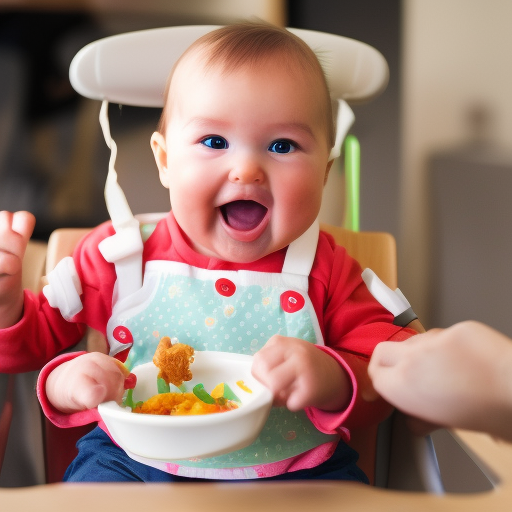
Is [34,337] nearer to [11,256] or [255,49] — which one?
[11,256]

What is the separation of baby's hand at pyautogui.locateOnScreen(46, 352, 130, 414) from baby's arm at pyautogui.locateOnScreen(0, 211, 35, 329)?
0.06m

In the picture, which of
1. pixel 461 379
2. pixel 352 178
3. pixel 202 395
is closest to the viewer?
pixel 461 379

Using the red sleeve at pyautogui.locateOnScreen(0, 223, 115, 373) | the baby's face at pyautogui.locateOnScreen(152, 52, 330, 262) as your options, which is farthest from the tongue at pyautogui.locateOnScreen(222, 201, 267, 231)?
the red sleeve at pyautogui.locateOnScreen(0, 223, 115, 373)

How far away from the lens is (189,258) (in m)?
0.42

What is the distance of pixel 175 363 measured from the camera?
0.34 meters

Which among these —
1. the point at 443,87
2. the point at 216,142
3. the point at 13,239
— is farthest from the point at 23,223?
the point at 443,87

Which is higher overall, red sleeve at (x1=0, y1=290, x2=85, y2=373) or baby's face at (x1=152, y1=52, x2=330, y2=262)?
baby's face at (x1=152, y1=52, x2=330, y2=262)

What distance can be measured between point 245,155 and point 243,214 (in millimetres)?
35

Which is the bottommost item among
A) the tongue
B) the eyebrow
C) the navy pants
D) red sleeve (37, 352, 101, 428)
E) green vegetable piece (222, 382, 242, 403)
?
the navy pants

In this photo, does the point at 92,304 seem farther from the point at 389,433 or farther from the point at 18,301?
the point at 389,433

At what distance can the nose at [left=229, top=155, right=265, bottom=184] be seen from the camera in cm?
34

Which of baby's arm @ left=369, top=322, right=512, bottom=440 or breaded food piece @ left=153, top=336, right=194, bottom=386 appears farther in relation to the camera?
breaded food piece @ left=153, top=336, right=194, bottom=386

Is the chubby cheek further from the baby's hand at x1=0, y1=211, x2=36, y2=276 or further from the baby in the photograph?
the baby's hand at x1=0, y1=211, x2=36, y2=276

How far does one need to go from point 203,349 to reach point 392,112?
0.59ft
